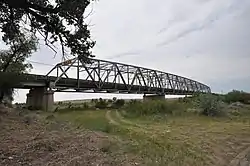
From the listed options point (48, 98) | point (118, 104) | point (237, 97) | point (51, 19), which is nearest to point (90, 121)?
point (51, 19)

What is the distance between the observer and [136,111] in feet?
121

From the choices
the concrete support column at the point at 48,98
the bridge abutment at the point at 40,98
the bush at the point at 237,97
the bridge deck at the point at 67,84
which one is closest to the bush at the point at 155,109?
the bridge deck at the point at 67,84

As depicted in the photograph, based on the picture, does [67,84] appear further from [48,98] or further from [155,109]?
[155,109]

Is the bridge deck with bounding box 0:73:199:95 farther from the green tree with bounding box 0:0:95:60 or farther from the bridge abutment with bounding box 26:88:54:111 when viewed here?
the green tree with bounding box 0:0:95:60

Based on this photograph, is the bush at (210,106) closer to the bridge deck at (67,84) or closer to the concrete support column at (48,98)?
the bridge deck at (67,84)

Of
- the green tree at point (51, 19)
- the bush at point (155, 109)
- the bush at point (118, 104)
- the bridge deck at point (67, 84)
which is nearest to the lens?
the green tree at point (51, 19)

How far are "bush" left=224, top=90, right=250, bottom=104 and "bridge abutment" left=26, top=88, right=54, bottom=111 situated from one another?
85.3ft

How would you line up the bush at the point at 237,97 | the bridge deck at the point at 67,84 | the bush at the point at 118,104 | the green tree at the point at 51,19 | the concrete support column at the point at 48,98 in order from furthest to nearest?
1. the bush at the point at 237,97
2. the bush at the point at 118,104
3. the concrete support column at the point at 48,98
4. the bridge deck at the point at 67,84
5. the green tree at the point at 51,19

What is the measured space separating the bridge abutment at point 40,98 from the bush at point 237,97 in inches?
1024

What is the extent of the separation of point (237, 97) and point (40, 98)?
98.0ft

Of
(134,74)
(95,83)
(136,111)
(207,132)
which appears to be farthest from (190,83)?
(207,132)

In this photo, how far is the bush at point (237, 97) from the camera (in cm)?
5574

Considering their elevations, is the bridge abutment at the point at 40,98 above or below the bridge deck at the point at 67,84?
below

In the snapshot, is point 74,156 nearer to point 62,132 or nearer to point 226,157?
point 62,132
